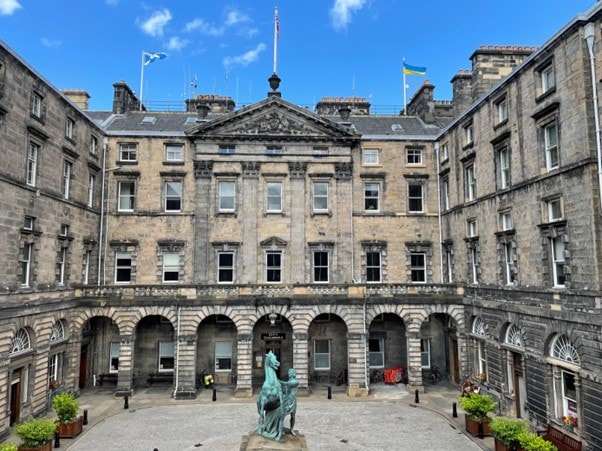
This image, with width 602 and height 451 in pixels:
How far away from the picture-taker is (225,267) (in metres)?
29.8

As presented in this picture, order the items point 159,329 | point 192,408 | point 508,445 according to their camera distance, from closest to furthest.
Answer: point 508,445
point 192,408
point 159,329

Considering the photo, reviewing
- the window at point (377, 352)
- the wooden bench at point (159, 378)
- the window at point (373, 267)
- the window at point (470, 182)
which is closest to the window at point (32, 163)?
the wooden bench at point (159, 378)

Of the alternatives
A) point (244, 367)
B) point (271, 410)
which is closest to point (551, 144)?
point (271, 410)

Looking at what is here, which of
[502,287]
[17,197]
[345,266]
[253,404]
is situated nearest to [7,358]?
[17,197]

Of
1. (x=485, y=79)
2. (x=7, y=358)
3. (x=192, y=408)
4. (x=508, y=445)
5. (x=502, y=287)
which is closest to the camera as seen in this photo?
(x=508, y=445)

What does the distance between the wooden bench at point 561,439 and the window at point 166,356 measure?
857 inches

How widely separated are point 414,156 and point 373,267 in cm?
849

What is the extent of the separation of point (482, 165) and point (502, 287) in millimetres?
6906

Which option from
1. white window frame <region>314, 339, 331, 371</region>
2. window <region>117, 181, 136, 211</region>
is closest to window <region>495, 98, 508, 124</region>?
white window frame <region>314, 339, 331, 371</region>

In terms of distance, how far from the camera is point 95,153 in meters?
29.2

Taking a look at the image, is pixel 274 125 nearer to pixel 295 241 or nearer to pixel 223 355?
pixel 295 241

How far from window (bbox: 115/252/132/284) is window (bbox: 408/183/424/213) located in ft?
63.4

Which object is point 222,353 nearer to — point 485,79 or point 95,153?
point 95,153

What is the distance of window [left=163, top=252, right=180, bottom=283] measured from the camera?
29.8m
